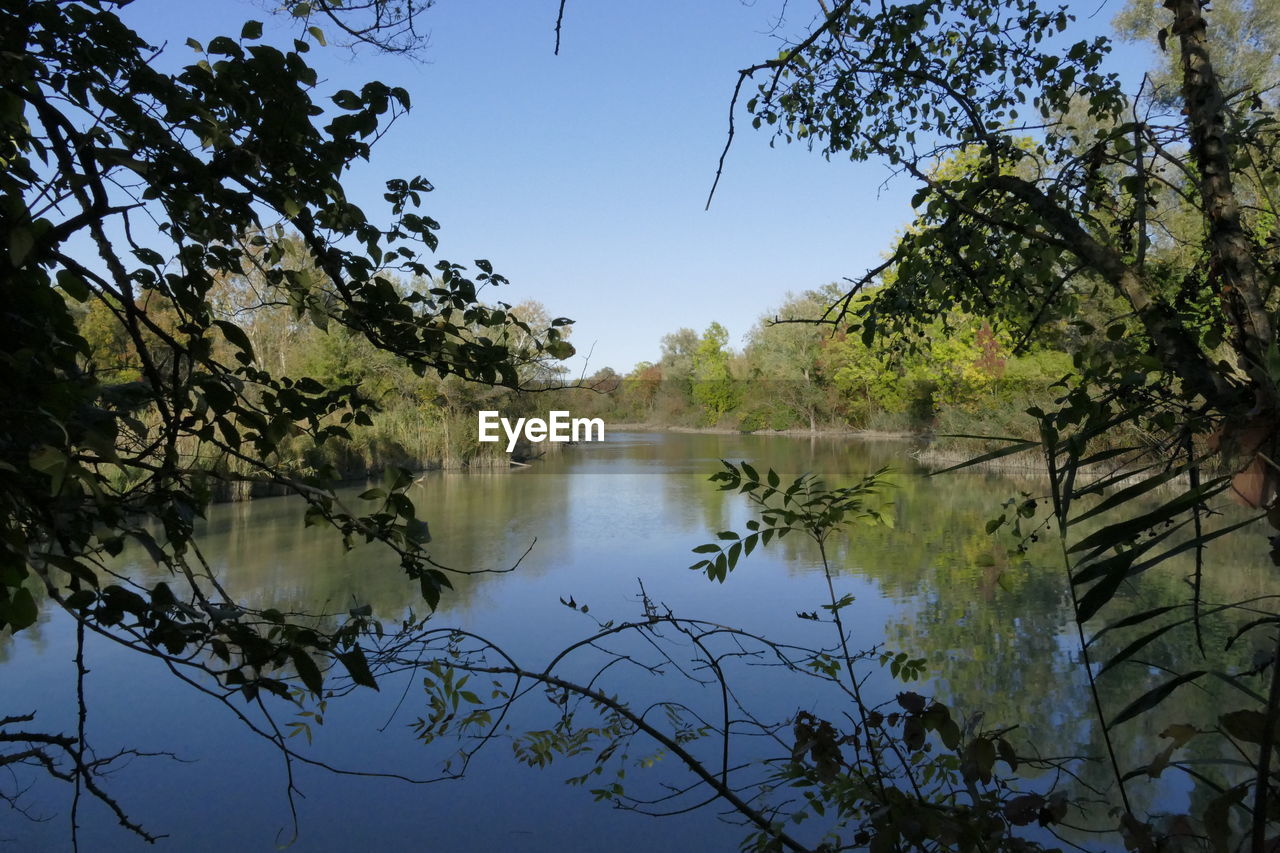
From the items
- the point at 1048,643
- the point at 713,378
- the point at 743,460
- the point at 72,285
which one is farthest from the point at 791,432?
the point at 72,285

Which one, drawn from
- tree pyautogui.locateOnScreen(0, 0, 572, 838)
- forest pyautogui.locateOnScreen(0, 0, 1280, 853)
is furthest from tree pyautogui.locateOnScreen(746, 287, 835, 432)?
tree pyautogui.locateOnScreen(0, 0, 572, 838)

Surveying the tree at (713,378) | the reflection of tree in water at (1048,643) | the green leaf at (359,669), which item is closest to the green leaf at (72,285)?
the green leaf at (359,669)

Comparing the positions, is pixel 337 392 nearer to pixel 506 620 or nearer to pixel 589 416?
pixel 506 620

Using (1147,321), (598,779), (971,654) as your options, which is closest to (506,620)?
(598,779)

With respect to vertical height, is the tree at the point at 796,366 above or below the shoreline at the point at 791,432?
above

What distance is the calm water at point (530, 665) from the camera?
3355 millimetres

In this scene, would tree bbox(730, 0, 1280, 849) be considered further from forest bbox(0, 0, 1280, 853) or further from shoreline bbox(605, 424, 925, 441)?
shoreline bbox(605, 424, 925, 441)

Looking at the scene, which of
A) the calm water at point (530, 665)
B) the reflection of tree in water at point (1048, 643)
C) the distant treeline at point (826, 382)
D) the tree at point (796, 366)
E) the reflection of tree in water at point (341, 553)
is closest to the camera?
the calm water at point (530, 665)

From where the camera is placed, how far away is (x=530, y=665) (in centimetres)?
473

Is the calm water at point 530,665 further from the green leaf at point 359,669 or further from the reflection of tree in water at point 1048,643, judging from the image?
the green leaf at point 359,669

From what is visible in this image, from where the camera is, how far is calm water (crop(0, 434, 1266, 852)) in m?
3.36

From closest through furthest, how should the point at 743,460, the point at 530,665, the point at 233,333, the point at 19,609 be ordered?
the point at 19,609 → the point at 233,333 → the point at 743,460 → the point at 530,665

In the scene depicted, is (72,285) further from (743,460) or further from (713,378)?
(713,378)

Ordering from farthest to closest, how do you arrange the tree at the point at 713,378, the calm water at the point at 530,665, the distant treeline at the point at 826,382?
the tree at the point at 713,378, the distant treeline at the point at 826,382, the calm water at the point at 530,665
